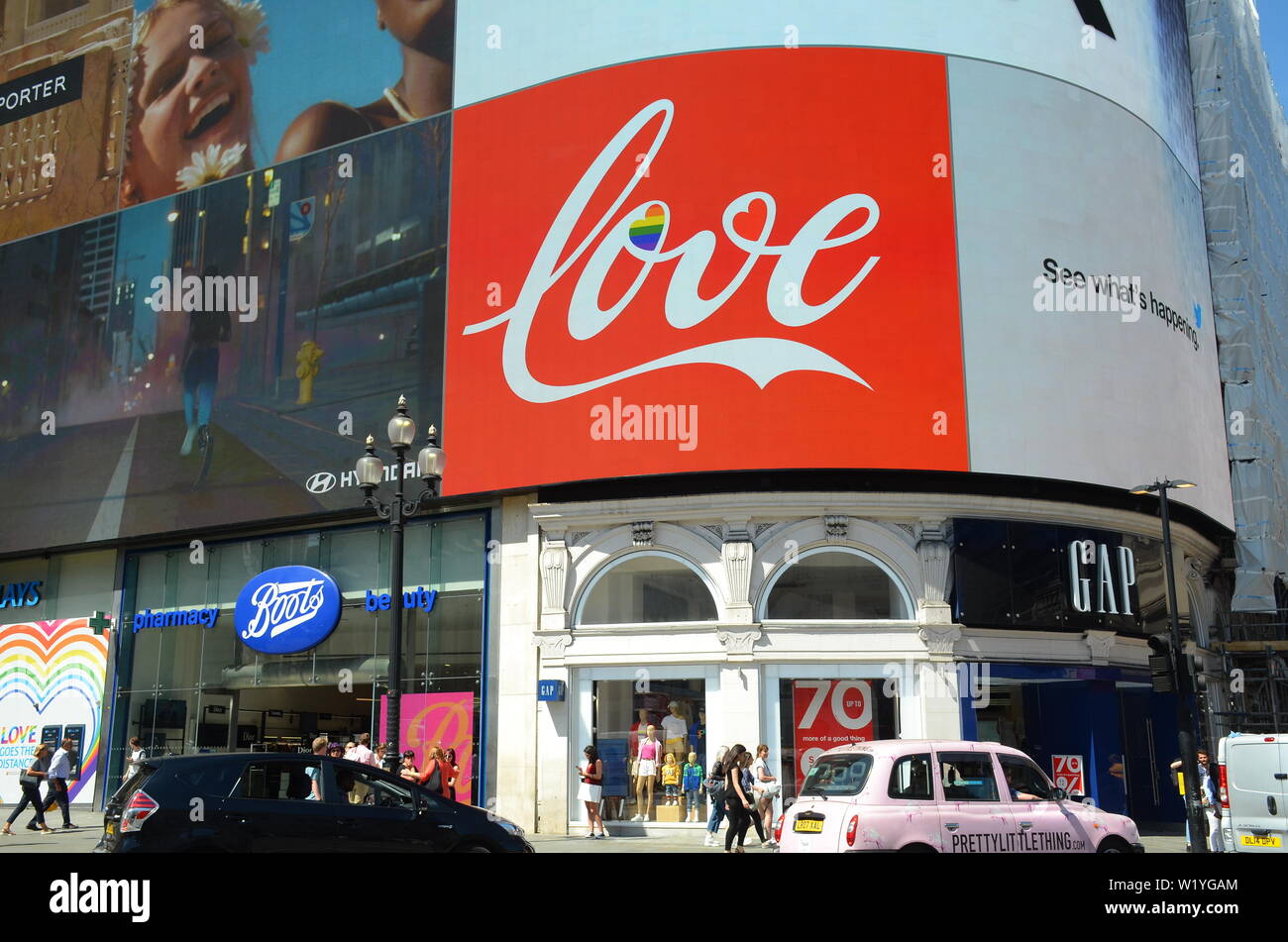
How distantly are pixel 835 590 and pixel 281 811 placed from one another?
1539cm

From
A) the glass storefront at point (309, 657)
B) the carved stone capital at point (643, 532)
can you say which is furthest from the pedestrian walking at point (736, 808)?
the glass storefront at point (309, 657)

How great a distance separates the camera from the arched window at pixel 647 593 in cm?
2622

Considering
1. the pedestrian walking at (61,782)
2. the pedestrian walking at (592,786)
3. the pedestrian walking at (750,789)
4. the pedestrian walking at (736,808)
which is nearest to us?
the pedestrian walking at (736,808)

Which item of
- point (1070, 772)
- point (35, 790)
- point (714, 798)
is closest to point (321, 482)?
point (35, 790)

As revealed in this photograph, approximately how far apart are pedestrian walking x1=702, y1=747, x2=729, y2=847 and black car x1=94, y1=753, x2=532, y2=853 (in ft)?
28.1

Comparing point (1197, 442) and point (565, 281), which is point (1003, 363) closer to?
point (1197, 442)

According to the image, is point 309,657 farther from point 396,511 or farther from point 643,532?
point 396,511

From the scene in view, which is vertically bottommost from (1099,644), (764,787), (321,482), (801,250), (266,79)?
(764,787)

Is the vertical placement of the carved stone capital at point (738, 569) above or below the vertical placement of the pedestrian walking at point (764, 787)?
above

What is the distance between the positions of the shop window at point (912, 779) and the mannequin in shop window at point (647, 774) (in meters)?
12.8

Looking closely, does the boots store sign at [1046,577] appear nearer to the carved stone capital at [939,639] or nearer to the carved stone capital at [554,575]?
the carved stone capital at [939,639]

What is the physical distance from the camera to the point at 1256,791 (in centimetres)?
1565

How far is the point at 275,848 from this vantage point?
1256 centimetres
